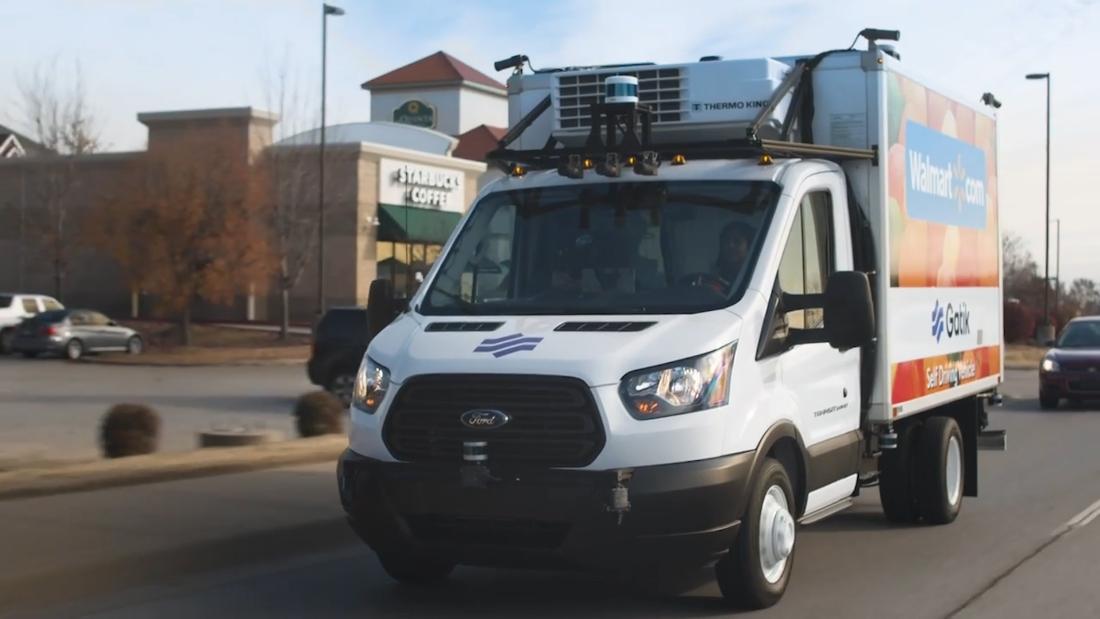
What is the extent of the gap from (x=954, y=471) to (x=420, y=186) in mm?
44448

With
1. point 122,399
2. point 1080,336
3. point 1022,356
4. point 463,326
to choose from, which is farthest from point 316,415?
point 1022,356

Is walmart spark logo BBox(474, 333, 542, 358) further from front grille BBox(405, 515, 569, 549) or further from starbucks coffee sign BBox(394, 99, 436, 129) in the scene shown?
starbucks coffee sign BBox(394, 99, 436, 129)

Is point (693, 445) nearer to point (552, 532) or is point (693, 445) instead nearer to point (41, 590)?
point (552, 532)

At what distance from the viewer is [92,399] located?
2403 centimetres

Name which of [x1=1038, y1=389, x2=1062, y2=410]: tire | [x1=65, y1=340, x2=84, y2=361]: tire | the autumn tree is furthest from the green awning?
[x1=1038, y1=389, x2=1062, y2=410]: tire

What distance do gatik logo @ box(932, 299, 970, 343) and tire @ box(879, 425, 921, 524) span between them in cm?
72

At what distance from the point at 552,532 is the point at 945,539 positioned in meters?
4.21

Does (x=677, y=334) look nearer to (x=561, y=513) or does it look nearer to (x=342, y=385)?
(x=561, y=513)

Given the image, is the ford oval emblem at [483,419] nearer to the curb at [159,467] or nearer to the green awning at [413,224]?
the curb at [159,467]

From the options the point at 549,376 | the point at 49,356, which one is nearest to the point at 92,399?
the point at 49,356

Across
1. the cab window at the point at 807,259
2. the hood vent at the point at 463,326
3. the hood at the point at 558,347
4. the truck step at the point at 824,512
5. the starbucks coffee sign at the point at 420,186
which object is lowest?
the truck step at the point at 824,512

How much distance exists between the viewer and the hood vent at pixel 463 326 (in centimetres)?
685

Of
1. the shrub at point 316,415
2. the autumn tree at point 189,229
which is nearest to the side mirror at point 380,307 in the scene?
the shrub at point 316,415

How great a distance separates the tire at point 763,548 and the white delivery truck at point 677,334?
16 millimetres
